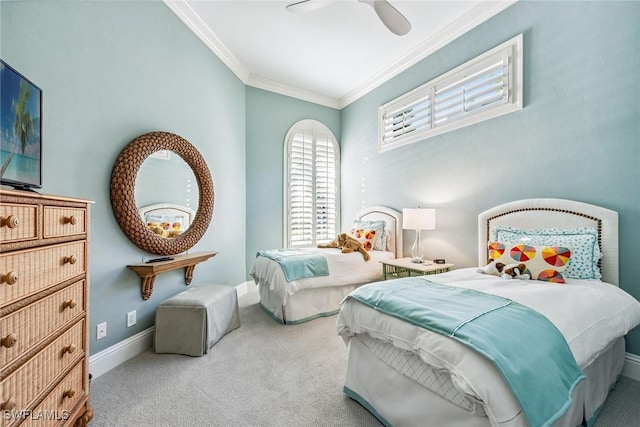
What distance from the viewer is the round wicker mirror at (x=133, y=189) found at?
2.14 meters

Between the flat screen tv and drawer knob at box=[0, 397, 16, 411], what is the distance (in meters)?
0.81

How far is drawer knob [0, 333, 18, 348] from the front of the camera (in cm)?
92

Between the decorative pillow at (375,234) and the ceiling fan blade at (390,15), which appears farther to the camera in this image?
the decorative pillow at (375,234)

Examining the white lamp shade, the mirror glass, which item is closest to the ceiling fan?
the mirror glass

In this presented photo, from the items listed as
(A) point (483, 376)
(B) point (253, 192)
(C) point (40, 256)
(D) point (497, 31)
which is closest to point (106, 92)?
(C) point (40, 256)

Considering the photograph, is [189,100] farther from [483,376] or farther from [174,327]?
[483,376]

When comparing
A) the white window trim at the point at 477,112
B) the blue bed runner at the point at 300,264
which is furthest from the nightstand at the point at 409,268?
the white window trim at the point at 477,112

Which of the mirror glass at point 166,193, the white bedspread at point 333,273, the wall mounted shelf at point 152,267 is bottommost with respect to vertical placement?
the white bedspread at point 333,273

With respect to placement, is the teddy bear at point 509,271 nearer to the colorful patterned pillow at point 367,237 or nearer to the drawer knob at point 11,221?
the colorful patterned pillow at point 367,237

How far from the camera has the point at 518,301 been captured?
1395 millimetres

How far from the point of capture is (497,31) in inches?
109

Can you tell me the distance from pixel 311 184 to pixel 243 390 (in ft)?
11.3

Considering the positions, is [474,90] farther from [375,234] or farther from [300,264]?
[300,264]

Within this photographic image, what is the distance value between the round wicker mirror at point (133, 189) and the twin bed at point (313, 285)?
0.90 meters
